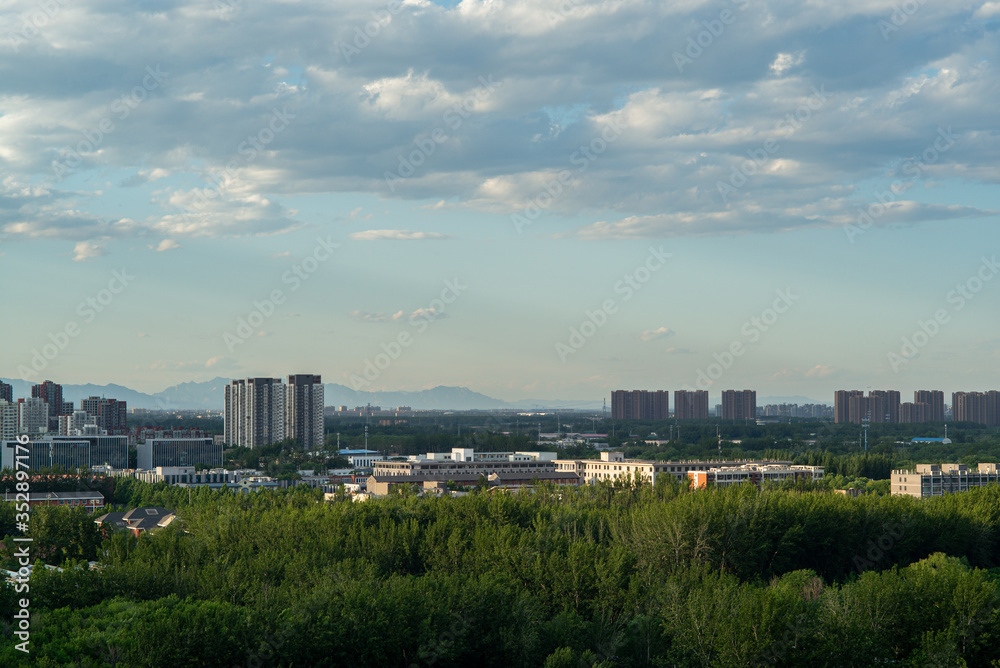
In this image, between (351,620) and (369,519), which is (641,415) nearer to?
(369,519)

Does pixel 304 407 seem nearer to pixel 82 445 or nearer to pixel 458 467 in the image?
pixel 82 445

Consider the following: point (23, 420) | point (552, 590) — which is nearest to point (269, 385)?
point (23, 420)

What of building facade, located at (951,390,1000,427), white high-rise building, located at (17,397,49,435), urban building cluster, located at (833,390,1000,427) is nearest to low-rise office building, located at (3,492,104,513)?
white high-rise building, located at (17,397,49,435)

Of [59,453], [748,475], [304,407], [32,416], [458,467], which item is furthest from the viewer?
[304,407]

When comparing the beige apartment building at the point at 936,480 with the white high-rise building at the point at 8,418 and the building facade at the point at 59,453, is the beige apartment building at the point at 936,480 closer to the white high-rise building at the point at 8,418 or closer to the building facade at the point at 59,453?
the building facade at the point at 59,453

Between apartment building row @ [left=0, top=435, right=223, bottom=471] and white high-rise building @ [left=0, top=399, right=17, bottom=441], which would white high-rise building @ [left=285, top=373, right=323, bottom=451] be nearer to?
apartment building row @ [left=0, top=435, right=223, bottom=471]

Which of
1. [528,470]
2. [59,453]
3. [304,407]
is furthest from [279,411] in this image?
[528,470]
